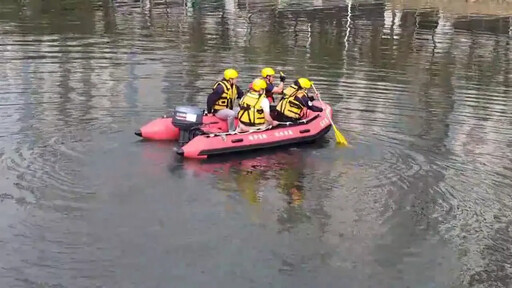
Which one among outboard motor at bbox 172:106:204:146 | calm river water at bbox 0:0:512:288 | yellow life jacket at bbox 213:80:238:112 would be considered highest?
yellow life jacket at bbox 213:80:238:112

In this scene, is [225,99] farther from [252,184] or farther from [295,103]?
[252,184]

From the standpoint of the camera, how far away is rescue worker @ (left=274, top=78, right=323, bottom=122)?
16.8 metres

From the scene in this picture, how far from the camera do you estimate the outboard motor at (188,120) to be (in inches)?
626

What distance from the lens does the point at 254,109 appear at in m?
16.1

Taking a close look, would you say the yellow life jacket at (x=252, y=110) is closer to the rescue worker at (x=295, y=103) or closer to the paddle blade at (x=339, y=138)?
the rescue worker at (x=295, y=103)

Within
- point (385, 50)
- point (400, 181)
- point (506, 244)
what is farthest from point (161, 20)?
point (506, 244)

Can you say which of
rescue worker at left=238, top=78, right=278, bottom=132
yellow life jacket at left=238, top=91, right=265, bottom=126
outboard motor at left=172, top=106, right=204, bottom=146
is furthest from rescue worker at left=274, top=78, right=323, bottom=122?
outboard motor at left=172, top=106, right=204, bottom=146

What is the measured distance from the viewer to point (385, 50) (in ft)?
108

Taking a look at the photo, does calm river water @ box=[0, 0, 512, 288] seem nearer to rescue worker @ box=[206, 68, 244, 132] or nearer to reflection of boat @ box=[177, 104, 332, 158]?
reflection of boat @ box=[177, 104, 332, 158]

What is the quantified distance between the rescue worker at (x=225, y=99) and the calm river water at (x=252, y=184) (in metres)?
1.50

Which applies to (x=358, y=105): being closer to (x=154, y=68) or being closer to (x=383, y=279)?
(x=154, y=68)

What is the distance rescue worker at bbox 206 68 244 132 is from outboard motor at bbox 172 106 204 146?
85 cm

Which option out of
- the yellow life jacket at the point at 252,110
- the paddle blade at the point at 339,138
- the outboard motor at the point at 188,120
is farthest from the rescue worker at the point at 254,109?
the paddle blade at the point at 339,138

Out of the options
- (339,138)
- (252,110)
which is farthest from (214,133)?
(339,138)
